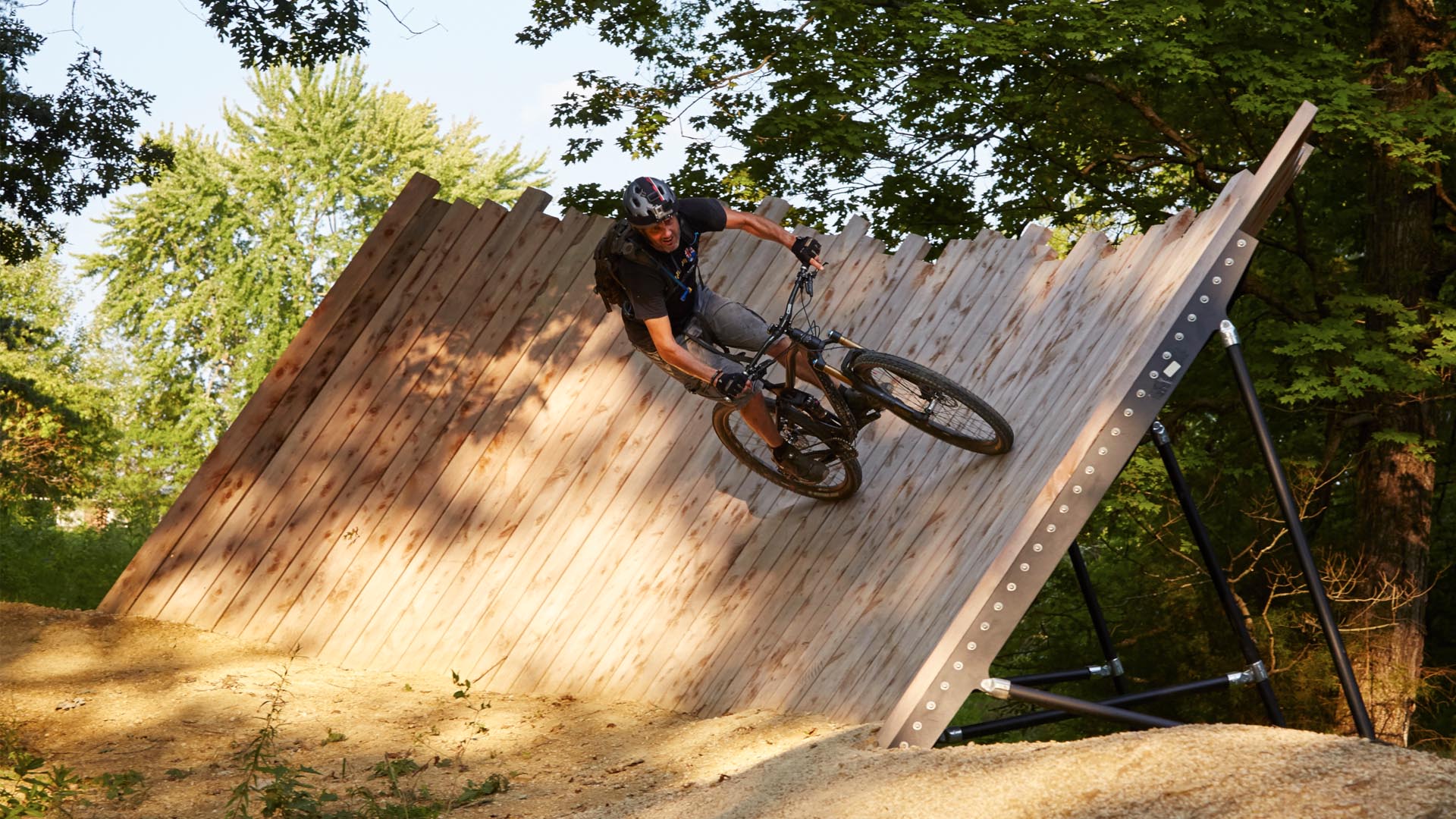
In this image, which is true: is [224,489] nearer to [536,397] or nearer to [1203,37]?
[536,397]

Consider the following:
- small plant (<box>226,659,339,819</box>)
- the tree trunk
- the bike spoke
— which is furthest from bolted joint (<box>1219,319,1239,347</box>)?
the tree trunk

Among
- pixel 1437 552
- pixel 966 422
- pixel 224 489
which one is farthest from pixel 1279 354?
pixel 224 489

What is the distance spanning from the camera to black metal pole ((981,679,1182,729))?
188 inches

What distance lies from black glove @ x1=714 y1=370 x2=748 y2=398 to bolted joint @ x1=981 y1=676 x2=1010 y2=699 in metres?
1.63

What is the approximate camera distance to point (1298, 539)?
4934 millimetres

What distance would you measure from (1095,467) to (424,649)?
169 inches

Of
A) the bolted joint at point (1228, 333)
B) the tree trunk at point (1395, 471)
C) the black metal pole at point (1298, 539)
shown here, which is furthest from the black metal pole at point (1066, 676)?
the tree trunk at point (1395, 471)

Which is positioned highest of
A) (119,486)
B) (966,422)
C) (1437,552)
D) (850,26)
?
(850,26)

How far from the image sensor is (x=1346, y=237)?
12547mm

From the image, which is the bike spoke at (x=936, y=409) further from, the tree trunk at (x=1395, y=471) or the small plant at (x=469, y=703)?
the tree trunk at (x=1395, y=471)

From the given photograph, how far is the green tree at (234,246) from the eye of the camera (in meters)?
35.7

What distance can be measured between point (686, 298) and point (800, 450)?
3.44 feet

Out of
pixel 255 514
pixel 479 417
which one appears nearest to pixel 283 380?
pixel 255 514

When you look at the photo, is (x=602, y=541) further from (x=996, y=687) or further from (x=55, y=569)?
(x=55, y=569)
